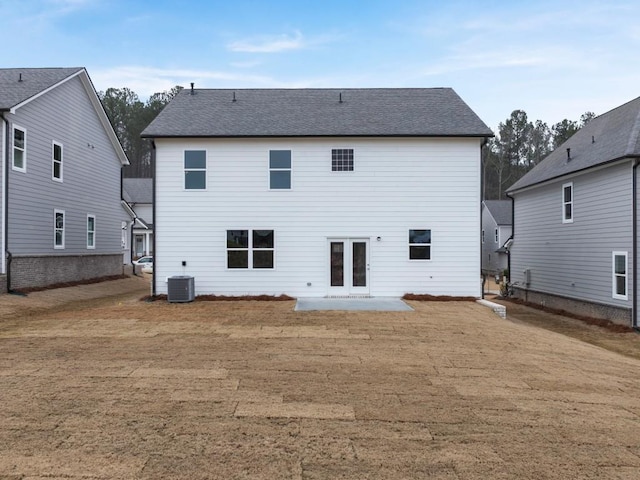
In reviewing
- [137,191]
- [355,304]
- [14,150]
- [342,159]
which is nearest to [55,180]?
[14,150]

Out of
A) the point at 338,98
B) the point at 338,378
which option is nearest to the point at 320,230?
the point at 338,98

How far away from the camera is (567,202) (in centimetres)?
1719

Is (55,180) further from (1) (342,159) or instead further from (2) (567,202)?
(2) (567,202)

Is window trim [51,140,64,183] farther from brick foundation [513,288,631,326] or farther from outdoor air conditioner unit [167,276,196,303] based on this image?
brick foundation [513,288,631,326]

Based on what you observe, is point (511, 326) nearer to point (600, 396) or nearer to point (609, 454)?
point (600, 396)

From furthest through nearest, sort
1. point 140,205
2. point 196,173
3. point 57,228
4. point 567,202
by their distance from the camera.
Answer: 1. point 140,205
2. point 57,228
3. point 567,202
4. point 196,173

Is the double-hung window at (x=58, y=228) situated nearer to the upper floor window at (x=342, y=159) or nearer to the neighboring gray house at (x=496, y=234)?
the upper floor window at (x=342, y=159)

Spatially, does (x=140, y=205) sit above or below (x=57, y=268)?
above

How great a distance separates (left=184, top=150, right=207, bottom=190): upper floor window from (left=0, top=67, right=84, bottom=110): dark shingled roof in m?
5.87

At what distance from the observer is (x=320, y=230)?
14.9 m

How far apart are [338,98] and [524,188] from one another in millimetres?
9811

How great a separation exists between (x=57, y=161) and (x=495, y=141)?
5498 centimetres

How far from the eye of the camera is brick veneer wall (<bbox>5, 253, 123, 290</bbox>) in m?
15.1

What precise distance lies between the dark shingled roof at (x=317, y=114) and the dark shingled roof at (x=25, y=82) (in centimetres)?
453
